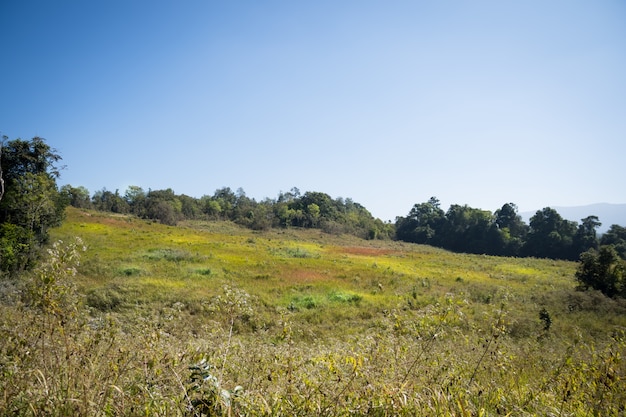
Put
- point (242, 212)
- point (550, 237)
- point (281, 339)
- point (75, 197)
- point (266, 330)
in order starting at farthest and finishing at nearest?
point (242, 212) → point (75, 197) → point (550, 237) → point (266, 330) → point (281, 339)

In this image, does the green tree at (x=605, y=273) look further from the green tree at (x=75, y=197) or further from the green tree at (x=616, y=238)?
the green tree at (x=616, y=238)

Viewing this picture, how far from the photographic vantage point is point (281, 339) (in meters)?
4.25

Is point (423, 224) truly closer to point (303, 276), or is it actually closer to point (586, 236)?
point (586, 236)

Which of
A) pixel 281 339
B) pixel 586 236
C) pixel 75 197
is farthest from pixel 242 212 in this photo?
pixel 281 339

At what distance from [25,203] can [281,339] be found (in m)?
24.3

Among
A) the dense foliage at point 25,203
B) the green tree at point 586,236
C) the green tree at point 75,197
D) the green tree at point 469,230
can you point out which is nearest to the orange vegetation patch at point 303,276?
the dense foliage at point 25,203

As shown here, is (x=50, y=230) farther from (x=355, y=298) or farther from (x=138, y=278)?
(x=355, y=298)

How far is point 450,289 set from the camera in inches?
753

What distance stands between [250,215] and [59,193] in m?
55.6

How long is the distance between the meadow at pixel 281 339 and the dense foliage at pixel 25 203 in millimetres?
2655

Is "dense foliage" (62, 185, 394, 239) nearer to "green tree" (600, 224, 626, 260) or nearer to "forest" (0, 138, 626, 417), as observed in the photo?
"forest" (0, 138, 626, 417)

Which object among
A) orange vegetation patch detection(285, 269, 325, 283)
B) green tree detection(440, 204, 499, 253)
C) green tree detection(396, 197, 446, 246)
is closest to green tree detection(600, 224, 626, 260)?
green tree detection(440, 204, 499, 253)

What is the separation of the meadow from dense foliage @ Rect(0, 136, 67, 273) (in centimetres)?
265

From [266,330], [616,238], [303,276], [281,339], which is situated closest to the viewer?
[281,339]
